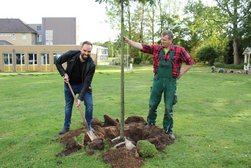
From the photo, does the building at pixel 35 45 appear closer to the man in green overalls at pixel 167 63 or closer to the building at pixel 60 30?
the building at pixel 60 30

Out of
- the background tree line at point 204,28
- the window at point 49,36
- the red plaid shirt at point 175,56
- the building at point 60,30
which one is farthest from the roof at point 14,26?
the red plaid shirt at point 175,56

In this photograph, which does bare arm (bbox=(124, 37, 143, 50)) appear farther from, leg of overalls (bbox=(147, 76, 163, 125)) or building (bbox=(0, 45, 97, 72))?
building (bbox=(0, 45, 97, 72))

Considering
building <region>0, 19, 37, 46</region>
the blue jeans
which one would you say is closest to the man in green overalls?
the blue jeans

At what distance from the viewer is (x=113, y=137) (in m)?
6.63

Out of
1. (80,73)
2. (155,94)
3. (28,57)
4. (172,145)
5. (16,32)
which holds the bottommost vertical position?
(172,145)

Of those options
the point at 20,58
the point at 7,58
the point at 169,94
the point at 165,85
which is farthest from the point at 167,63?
the point at 7,58

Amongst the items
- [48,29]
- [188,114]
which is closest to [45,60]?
[48,29]

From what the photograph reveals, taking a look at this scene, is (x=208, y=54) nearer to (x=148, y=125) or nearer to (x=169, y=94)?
(x=148, y=125)

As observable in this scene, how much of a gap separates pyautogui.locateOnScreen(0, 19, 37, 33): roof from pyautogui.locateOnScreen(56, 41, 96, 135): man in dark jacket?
233ft

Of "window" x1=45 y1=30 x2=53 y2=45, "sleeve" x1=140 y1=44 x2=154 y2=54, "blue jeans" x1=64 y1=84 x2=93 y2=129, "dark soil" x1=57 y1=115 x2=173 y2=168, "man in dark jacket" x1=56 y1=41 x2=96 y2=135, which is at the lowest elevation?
"dark soil" x1=57 y1=115 x2=173 y2=168

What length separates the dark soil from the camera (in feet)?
18.0

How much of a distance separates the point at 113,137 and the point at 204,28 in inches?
1625

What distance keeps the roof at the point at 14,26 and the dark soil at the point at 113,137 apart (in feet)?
235

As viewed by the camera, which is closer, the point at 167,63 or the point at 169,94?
the point at 167,63
